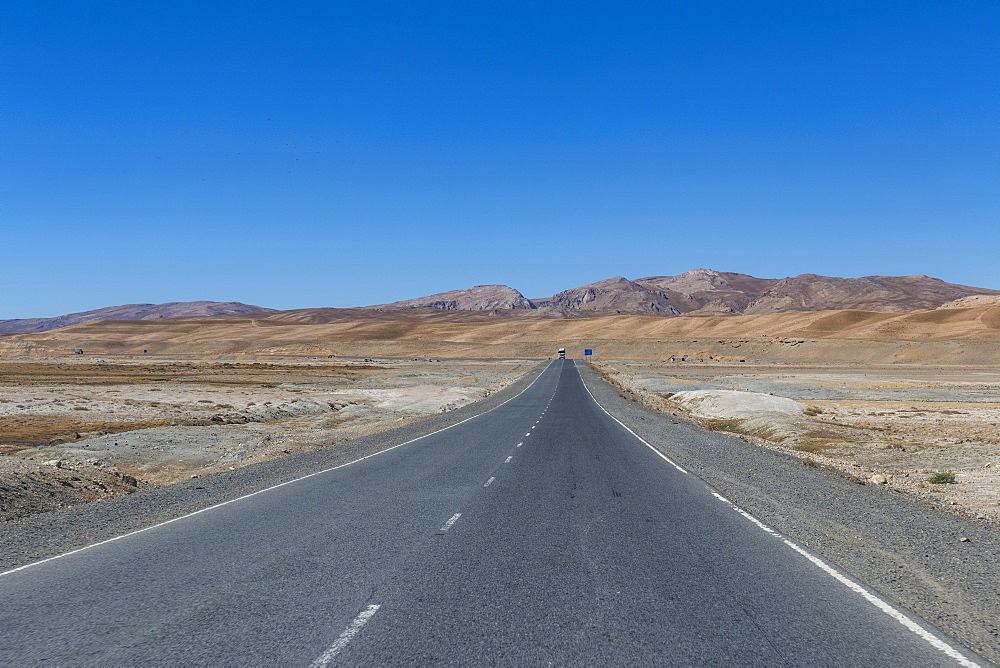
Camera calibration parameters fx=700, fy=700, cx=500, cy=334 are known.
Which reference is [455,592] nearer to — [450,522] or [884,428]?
[450,522]

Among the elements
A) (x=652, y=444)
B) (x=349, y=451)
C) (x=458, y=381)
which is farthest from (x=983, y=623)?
(x=458, y=381)

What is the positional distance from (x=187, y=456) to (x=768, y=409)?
30096 mm

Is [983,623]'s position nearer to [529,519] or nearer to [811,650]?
[811,650]

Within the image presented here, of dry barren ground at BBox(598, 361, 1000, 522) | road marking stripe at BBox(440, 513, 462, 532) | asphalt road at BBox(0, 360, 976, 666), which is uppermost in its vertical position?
asphalt road at BBox(0, 360, 976, 666)

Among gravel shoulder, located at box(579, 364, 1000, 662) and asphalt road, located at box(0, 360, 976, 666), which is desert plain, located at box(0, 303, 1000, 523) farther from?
asphalt road, located at box(0, 360, 976, 666)

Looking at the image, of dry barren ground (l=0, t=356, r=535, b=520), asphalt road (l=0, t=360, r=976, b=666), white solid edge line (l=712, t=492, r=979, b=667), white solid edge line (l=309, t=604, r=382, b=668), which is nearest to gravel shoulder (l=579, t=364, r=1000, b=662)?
white solid edge line (l=712, t=492, r=979, b=667)

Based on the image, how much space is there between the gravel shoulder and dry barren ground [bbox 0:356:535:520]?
13.8 meters

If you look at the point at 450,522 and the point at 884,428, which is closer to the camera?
the point at 450,522

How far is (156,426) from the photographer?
34.4 meters

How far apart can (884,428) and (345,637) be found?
32.1 m

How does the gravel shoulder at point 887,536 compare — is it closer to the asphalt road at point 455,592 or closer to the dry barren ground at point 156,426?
the asphalt road at point 455,592

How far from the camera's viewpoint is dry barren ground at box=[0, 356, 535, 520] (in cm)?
1738

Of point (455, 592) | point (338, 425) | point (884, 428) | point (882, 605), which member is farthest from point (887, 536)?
point (338, 425)

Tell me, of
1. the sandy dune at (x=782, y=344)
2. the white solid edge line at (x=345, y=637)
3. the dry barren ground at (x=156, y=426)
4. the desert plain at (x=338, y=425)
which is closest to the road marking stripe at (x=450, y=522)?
the white solid edge line at (x=345, y=637)
